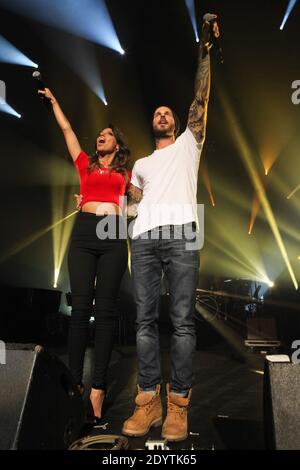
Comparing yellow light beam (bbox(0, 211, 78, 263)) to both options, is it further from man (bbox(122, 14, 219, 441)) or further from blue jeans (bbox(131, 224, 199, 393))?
blue jeans (bbox(131, 224, 199, 393))

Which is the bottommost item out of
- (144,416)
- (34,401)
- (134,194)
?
(144,416)

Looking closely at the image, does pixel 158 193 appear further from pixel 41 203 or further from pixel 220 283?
pixel 220 283

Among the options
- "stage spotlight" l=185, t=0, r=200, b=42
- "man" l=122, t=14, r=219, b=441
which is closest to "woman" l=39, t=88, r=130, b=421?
"man" l=122, t=14, r=219, b=441

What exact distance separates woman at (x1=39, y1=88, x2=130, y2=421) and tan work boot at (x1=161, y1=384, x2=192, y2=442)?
0.45 m

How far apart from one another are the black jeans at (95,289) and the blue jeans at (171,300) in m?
0.18

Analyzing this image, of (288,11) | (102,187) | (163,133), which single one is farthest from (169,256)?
(288,11)

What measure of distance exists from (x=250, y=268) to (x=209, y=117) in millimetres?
6242

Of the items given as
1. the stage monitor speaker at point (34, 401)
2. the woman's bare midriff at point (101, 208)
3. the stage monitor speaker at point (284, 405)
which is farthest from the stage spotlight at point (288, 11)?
the stage monitor speaker at point (34, 401)

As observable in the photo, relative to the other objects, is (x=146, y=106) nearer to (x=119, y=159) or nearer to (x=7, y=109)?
(x=7, y=109)

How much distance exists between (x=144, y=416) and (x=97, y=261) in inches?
36.1

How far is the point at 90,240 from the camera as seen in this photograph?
2207mm

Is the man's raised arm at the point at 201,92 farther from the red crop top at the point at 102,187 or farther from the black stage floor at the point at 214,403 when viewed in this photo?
the black stage floor at the point at 214,403

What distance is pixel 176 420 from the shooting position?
175 centimetres

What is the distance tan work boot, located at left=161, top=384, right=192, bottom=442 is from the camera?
168 centimetres
